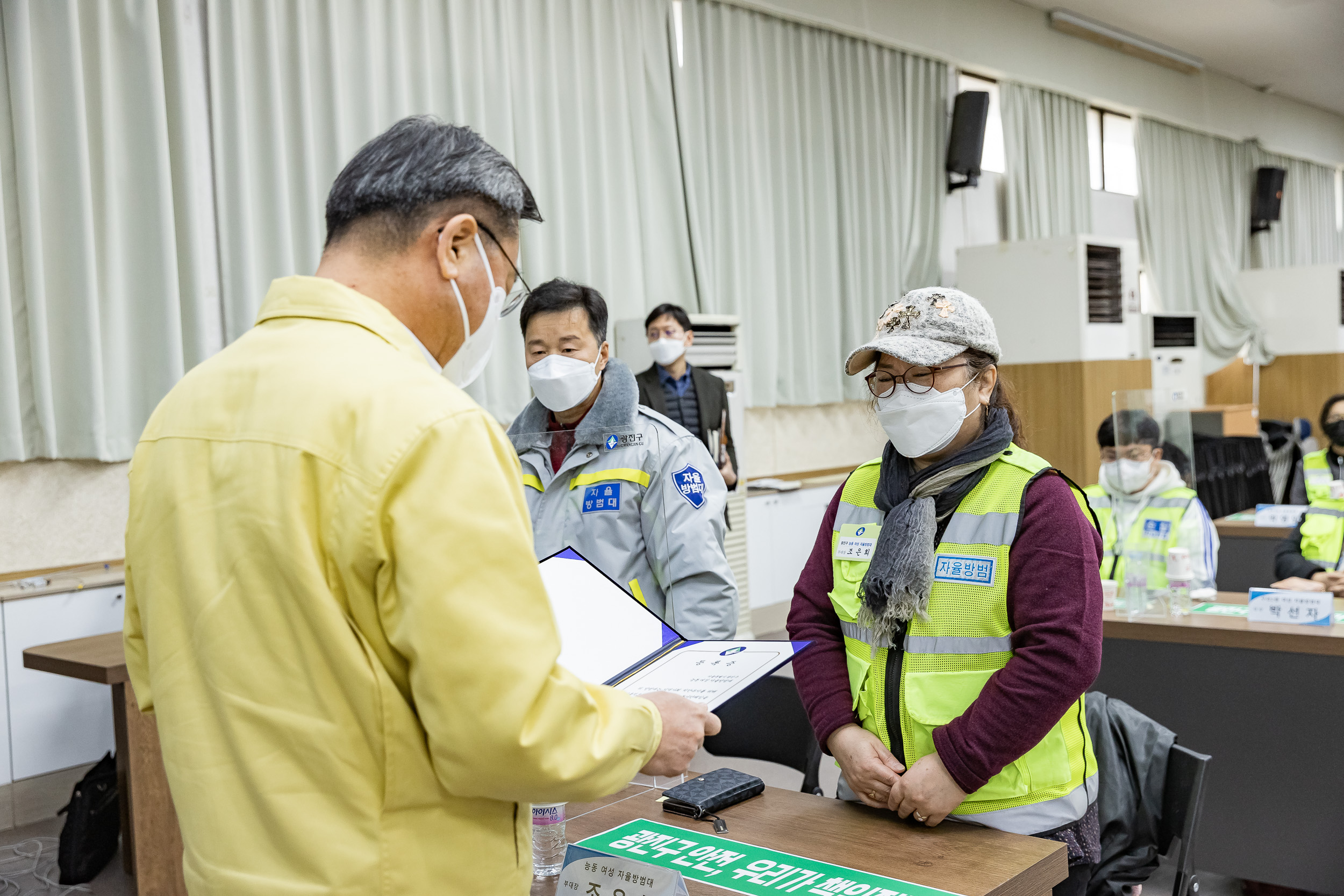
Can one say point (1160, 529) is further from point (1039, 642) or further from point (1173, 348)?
point (1173, 348)

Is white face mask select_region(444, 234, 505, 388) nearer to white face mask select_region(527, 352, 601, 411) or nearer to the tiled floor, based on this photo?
white face mask select_region(527, 352, 601, 411)

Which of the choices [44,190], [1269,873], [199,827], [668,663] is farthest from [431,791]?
[44,190]

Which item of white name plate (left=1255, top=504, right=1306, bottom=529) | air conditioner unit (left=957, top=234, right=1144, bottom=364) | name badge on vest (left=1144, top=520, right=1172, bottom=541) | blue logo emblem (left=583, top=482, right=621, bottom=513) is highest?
air conditioner unit (left=957, top=234, right=1144, bottom=364)

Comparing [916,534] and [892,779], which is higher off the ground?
[916,534]

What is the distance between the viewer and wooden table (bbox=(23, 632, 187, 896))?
9.85 feet

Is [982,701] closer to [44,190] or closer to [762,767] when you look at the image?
[762,767]

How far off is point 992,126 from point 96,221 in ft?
21.0

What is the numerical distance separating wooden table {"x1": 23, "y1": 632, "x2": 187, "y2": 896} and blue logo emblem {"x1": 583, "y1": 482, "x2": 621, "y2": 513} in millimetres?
1811

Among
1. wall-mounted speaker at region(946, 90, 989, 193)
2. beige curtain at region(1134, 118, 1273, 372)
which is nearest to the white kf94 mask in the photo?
wall-mounted speaker at region(946, 90, 989, 193)

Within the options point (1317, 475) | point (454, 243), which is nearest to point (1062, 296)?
point (1317, 475)

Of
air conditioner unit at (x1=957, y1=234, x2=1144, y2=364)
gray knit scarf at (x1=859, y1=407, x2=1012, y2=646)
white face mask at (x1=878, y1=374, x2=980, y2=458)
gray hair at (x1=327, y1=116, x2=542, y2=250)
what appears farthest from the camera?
air conditioner unit at (x1=957, y1=234, x2=1144, y2=364)

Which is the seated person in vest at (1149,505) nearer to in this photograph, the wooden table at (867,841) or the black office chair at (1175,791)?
the black office chair at (1175,791)

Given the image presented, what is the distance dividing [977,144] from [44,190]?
19.3 feet

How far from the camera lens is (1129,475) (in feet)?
11.7
